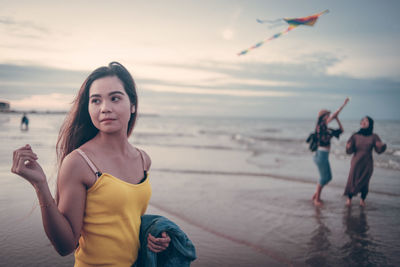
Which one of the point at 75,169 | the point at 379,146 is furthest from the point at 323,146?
the point at 75,169

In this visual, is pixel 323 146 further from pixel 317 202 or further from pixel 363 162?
pixel 317 202

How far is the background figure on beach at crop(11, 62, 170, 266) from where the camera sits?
4.96 ft

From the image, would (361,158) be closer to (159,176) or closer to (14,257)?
(159,176)

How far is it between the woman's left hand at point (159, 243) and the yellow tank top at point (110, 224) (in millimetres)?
159

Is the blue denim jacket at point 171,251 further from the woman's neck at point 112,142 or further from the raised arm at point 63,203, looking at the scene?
Result: the woman's neck at point 112,142

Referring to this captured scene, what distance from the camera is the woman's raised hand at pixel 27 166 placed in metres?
1.39

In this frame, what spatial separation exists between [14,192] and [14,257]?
11.1 feet

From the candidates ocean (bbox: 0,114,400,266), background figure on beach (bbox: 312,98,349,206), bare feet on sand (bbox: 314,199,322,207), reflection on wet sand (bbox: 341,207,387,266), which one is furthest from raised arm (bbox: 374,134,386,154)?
bare feet on sand (bbox: 314,199,322,207)

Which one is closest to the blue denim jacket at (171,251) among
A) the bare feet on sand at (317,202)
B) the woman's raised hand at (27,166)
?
the woman's raised hand at (27,166)

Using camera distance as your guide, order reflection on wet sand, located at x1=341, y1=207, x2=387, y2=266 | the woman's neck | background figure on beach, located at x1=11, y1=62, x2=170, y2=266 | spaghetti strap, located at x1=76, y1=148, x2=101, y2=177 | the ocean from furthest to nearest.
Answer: reflection on wet sand, located at x1=341, y1=207, x2=387, y2=266 → the ocean → the woman's neck → spaghetti strap, located at x1=76, y1=148, x2=101, y2=177 → background figure on beach, located at x1=11, y1=62, x2=170, y2=266

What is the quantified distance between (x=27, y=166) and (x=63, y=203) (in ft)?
0.91

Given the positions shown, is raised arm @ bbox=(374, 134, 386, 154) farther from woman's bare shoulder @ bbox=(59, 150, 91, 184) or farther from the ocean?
woman's bare shoulder @ bbox=(59, 150, 91, 184)

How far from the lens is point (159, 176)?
32.7 feet

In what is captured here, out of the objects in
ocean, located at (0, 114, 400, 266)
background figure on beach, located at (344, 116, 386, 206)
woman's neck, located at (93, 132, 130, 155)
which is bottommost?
ocean, located at (0, 114, 400, 266)
